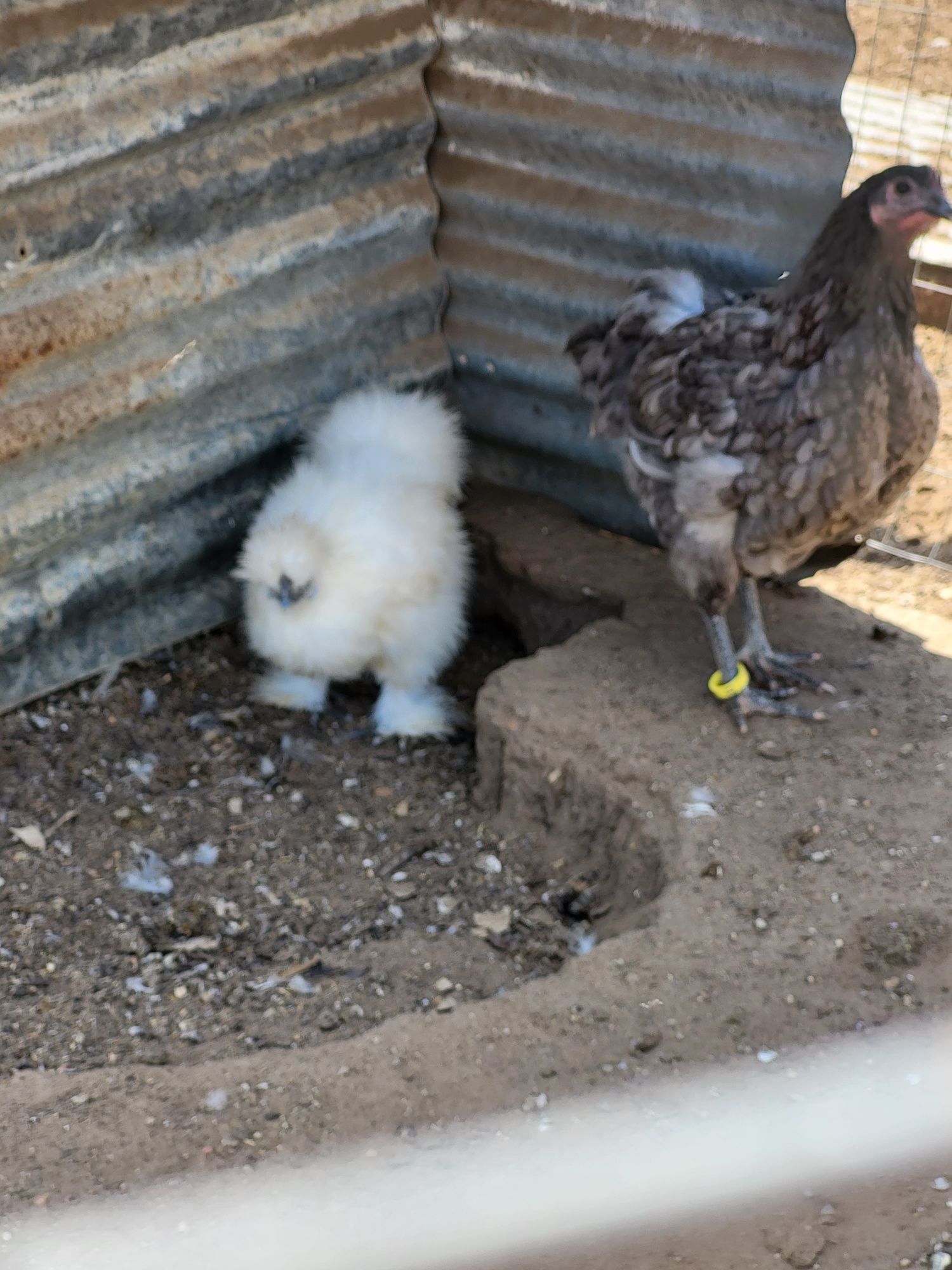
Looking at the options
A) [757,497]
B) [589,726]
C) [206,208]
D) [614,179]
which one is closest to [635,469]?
[757,497]

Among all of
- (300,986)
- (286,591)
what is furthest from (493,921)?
(286,591)

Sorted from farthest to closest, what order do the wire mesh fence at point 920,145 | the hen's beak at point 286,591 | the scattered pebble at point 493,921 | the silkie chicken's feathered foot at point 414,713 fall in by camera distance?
1. the wire mesh fence at point 920,145
2. the silkie chicken's feathered foot at point 414,713
3. the hen's beak at point 286,591
4. the scattered pebble at point 493,921

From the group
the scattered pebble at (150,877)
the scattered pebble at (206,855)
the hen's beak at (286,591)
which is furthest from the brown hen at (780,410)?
the scattered pebble at (150,877)

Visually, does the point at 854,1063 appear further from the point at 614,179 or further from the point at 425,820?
the point at 614,179

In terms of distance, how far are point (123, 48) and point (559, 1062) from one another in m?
2.49

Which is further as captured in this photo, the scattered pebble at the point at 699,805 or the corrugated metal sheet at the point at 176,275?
the corrugated metal sheet at the point at 176,275

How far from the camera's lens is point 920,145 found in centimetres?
522

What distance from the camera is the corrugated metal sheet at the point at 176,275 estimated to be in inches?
138

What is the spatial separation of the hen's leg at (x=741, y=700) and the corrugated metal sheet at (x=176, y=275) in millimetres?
1494

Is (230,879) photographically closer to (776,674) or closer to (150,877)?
(150,877)

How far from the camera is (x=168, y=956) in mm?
3365

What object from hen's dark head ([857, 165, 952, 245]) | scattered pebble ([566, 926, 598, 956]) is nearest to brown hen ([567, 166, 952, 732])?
hen's dark head ([857, 165, 952, 245])

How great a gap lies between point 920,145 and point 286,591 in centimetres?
291

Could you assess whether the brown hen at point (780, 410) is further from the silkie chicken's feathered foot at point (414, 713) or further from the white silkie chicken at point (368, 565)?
the silkie chicken's feathered foot at point (414, 713)
